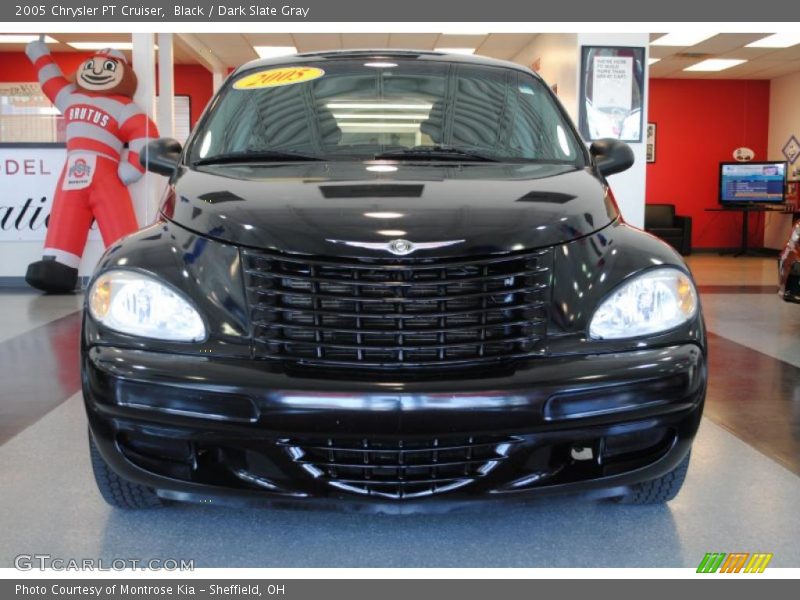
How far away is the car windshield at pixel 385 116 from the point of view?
239 cm

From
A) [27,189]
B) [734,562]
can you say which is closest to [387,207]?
[734,562]

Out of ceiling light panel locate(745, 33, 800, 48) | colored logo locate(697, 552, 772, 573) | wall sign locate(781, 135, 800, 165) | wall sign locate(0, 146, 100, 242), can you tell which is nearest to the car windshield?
colored logo locate(697, 552, 772, 573)

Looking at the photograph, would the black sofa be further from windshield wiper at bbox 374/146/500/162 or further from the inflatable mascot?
windshield wiper at bbox 374/146/500/162

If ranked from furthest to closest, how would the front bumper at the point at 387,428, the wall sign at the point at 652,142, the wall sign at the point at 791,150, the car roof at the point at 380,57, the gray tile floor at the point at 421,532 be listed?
the wall sign at the point at 652,142, the wall sign at the point at 791,150, the car roof at the point at 380,57, the gray tile floor at the point at 421,532, the front bumper at the point at 387,428

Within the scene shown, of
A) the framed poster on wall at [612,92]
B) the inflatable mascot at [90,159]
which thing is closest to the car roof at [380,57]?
the inflatable mascot at [90,159]

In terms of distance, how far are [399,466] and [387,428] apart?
0.13 m

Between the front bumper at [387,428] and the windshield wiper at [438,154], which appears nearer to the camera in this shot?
the front bumper at [387,428]

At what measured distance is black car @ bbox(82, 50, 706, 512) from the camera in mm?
1688

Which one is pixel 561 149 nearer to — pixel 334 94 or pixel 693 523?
pixel 334 94

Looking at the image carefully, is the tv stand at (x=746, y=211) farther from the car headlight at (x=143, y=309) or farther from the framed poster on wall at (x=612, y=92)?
the car headlight at (x=143, y=309)

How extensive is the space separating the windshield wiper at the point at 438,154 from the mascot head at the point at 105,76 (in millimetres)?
5025

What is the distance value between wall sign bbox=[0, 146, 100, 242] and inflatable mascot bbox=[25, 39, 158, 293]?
1.98 ft

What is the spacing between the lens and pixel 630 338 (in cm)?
180

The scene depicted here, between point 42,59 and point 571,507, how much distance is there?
245 inches
